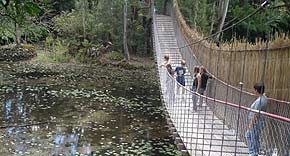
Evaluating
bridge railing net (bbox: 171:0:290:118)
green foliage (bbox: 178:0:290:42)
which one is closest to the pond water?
bridge railing net (bbox: 171:0:290:118)

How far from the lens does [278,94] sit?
4.32 metres

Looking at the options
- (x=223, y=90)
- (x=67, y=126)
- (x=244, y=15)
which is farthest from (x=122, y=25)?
(x=223, y=90)

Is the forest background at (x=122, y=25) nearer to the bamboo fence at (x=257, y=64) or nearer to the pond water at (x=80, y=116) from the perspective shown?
the pond water at (x=80, y=116)

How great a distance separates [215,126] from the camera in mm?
5270

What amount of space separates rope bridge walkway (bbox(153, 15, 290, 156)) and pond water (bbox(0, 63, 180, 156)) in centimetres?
90

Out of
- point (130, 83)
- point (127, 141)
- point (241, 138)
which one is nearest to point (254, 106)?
point (241, 138)

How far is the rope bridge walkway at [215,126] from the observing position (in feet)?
10.8

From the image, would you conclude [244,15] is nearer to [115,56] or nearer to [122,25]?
[122,25]

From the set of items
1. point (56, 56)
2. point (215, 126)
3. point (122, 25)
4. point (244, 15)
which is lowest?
point (56, 56)

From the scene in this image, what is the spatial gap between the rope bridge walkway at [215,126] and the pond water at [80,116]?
0.90 metres

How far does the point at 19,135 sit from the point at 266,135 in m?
4.78

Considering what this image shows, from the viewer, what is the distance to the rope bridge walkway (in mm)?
3289

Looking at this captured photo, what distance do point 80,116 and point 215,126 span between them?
416 centimetres

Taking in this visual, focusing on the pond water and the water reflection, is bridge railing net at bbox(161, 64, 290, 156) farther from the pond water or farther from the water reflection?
the water reflection
